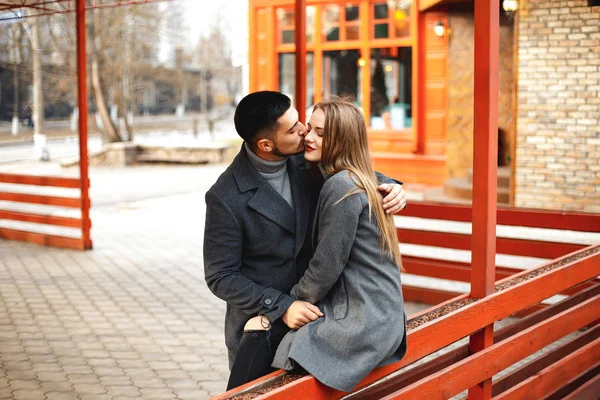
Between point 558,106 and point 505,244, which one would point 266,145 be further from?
point 558,106

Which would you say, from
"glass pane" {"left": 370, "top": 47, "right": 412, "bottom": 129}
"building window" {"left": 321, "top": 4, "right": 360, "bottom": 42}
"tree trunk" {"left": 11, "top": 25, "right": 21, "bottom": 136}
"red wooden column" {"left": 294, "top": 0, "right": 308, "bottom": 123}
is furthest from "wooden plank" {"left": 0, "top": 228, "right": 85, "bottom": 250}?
"building window" {"left": 321, "top": 4, "right": 360, "bottom": 42}

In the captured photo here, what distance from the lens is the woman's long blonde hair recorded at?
283 cm

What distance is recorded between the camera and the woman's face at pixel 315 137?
9.41 ft

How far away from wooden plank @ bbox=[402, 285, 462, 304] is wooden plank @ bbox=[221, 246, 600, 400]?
2589 millimetres

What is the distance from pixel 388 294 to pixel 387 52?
594 inches

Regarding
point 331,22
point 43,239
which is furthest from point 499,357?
point 331,22

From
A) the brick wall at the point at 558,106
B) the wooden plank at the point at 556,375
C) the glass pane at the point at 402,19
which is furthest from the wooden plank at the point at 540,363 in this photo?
the glass pane at the point at 402,19

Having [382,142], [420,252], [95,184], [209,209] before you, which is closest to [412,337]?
[209,209]

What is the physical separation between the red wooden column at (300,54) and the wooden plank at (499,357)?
278 cm

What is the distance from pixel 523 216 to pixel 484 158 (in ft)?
11.6

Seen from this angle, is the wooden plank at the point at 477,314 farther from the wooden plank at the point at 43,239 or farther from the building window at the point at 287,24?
the building window at the point at 287,24

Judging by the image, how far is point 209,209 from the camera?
296 cm

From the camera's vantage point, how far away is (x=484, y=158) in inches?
146

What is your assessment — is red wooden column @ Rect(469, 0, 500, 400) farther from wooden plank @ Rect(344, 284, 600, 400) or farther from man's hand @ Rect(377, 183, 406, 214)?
man's hand @ Rect(377, 183, 406, 214)
